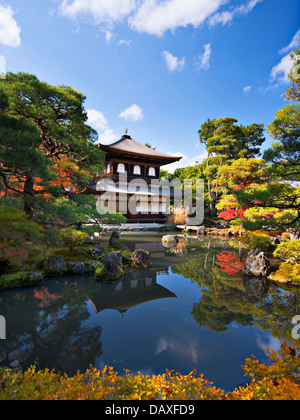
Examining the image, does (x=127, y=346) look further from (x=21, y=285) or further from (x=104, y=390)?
(x=21, y=285)

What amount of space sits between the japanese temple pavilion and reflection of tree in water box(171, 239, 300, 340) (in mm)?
11956

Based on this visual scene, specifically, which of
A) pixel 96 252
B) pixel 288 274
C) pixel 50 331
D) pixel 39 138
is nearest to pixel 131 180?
pixel 96 252

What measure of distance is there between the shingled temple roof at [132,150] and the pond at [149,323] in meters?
14.5

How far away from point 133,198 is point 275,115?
15.1 m

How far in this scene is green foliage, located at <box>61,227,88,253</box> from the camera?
7555 mm

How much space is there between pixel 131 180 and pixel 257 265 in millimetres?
15443

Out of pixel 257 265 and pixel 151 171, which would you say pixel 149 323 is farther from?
pixel 151 171

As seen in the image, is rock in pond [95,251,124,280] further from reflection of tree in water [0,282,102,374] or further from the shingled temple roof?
the shingled temple roof

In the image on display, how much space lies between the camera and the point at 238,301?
4945mm

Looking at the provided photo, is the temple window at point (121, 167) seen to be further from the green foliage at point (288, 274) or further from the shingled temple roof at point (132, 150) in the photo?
the green foliage at point (288, 274)

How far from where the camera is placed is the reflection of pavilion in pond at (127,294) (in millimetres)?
4680

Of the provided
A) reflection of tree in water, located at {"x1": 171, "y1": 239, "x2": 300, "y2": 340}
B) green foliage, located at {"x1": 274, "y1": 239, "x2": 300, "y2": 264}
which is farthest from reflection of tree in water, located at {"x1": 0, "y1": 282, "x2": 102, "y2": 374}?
green foliage, located at {"x1": 274, "y1": 239, "x2": 300, "y2": 264}

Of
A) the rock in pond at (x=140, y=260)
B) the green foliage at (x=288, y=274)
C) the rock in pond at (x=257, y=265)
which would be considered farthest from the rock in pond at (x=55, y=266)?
the green foliage at (x=288, y=274)

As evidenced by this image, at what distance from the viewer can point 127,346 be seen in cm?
322
